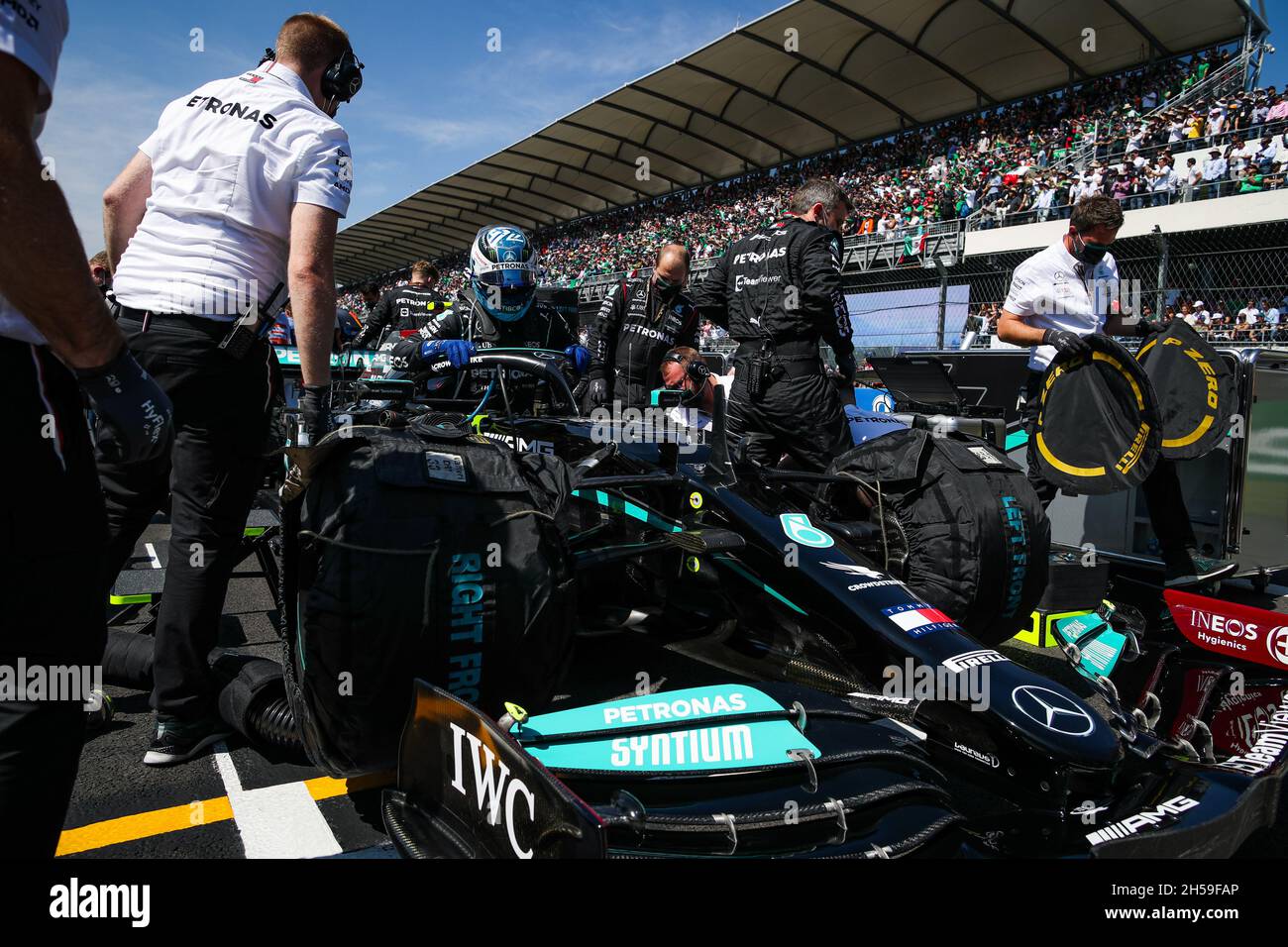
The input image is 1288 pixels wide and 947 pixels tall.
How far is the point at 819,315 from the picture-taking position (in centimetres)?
395

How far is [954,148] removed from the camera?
2089cm

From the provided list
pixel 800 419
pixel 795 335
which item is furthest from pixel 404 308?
pixel 800 419

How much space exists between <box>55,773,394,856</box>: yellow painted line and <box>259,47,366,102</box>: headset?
205cm

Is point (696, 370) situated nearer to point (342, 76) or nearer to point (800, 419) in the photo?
point (800, 419)

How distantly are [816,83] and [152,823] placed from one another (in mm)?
21806

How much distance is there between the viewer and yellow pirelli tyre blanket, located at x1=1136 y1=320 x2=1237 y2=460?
138 inches

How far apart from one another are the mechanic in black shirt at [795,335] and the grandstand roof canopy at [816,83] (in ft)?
49.1

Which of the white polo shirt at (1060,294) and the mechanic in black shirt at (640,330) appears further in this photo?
the mechanic in black shirt at (640,330)

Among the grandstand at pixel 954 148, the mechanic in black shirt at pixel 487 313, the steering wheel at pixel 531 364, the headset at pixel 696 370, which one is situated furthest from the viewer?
the grandstand at pixel 954 148

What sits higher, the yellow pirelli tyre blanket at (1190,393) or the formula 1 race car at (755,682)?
the yellow pirelli tyre blanket at (1190,393)

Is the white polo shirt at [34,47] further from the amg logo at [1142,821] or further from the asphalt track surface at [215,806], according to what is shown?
the amg logo at [1142,821]

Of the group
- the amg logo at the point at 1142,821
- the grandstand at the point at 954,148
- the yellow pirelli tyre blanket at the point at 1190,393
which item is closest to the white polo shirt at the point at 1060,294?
the yellow pirelli tyre blanket at the point at 1190,393

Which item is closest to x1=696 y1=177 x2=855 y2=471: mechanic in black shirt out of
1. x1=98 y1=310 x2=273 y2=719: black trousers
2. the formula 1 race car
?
the formula 1 race car

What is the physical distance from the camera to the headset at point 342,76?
Result: 101 inches
